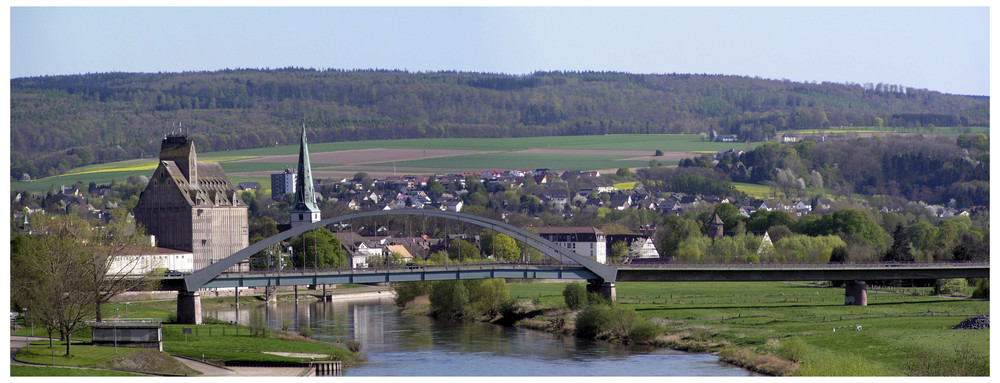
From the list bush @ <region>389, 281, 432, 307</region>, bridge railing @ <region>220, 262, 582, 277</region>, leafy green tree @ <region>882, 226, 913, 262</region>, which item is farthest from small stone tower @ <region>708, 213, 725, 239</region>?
bridge railing @ <region>220, 262, 582, 277</region>

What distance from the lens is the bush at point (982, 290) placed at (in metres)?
84.4

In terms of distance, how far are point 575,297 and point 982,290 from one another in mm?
24229

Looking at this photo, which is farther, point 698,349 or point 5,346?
point 698,349

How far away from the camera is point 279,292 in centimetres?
11012

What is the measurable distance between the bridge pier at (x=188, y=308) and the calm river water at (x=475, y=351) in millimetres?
4559

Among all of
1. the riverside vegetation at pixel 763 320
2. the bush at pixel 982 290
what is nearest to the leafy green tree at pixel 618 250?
the riverside vegetation at pixel 763 320

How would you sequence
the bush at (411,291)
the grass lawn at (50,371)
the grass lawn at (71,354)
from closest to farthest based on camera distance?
the grass lawn at (50,371) → the grass lawn at (71,354) → the bush at (411,291)

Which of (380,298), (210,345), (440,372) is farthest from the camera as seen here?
(380,298)

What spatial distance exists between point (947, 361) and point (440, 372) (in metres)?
20.0

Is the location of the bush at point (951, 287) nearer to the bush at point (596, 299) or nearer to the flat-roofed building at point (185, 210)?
the bush at point (596, 299)
